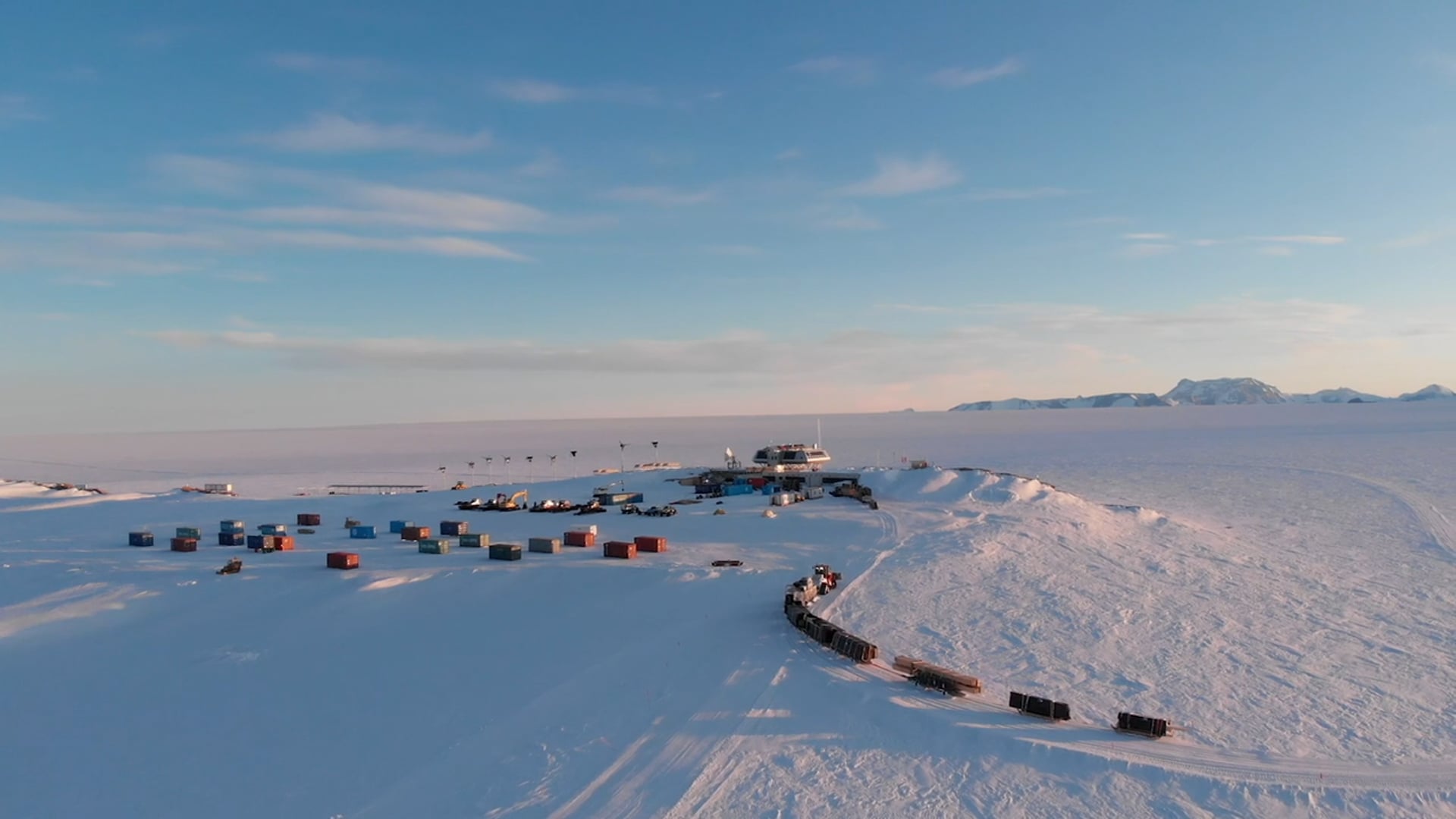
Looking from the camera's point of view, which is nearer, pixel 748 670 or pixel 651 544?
pixel 748 670

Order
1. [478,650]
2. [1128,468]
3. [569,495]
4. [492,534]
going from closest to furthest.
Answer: [478,650], [492,534], [569,495], [1128,468]

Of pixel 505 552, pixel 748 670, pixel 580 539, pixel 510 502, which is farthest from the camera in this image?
pixel 510 502

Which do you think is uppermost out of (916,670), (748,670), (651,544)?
(651,544)

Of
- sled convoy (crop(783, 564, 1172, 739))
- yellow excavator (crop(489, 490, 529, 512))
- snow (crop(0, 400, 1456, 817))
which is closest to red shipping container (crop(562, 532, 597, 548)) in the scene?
snow (crop(0, 400, 1456, 817))

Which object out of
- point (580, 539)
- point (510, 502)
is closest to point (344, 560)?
point (580, 539)

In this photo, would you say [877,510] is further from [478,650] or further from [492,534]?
[478,650]

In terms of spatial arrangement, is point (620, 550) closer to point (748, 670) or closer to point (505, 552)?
point (505, 552)

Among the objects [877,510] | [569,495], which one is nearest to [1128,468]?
[877,510]
